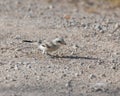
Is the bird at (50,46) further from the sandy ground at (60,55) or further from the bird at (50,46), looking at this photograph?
the sandy ground at (60,55)

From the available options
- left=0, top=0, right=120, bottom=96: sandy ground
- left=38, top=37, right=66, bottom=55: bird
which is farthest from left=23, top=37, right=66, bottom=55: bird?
left=0, top=0, right=120, bottom=96: sandy ground

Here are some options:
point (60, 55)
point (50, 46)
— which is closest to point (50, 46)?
point (50, 46)

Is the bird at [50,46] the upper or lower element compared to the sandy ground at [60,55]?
upper

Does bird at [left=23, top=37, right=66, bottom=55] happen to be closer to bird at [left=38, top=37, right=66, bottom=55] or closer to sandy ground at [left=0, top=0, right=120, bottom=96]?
bird at [left=38, top=37, right=66, bottom=55]

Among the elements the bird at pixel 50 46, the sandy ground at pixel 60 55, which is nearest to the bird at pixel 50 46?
the bird at pixel 50 46

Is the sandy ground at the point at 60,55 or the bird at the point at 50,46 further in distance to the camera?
the bird at the point at 50,46

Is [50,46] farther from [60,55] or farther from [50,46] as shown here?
[60,55]

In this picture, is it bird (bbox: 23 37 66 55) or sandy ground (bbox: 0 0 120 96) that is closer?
sandy ground (bbox: 0 0 120 96)

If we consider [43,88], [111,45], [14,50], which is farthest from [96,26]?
[43,88]
